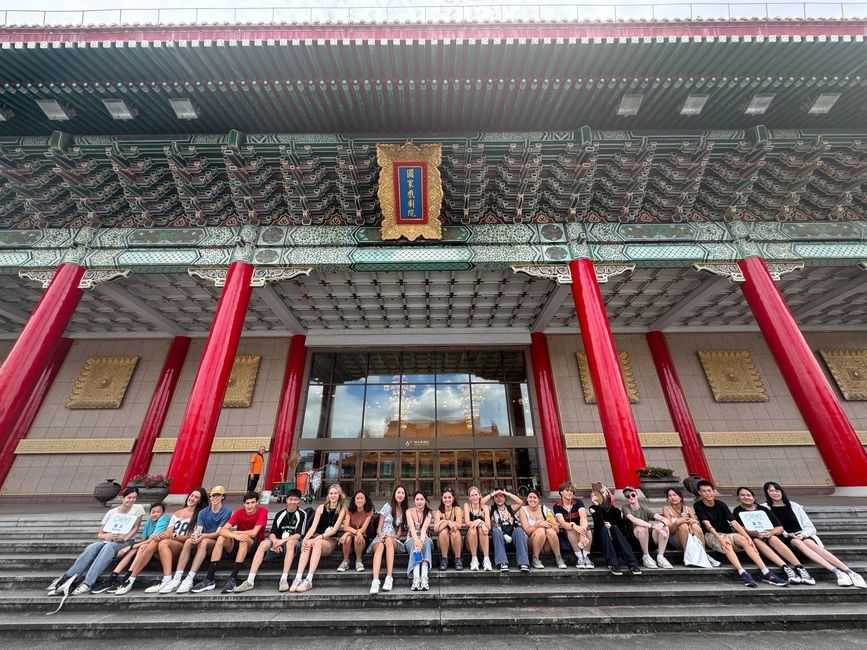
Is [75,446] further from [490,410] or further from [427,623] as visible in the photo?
[427,623]

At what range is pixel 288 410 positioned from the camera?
Result: 42.0 feet

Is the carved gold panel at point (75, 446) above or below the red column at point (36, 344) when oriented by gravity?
below

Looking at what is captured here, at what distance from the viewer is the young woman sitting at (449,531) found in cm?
443

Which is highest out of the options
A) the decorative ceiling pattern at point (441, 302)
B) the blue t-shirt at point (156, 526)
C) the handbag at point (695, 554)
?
the decorative ceiling pattern at point (441, 302)

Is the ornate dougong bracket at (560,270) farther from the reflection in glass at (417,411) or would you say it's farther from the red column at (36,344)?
the red column at (36,344)

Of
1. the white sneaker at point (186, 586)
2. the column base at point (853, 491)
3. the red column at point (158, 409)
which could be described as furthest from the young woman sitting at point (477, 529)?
the red column at point (158, 409)

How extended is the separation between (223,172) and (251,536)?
8012 millimetres

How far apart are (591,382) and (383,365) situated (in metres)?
7.98

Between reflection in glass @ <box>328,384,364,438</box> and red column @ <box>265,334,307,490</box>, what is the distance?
1376 mm

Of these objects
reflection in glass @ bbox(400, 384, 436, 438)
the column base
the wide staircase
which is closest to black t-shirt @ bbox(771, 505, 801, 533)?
the wide staircase

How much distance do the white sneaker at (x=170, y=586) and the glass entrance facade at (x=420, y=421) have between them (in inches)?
354

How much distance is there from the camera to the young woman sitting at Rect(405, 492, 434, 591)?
3.97 meters

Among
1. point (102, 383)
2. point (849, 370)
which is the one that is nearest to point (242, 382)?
point (102, 383)

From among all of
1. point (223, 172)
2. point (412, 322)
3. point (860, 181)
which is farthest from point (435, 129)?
point (860, 181)
